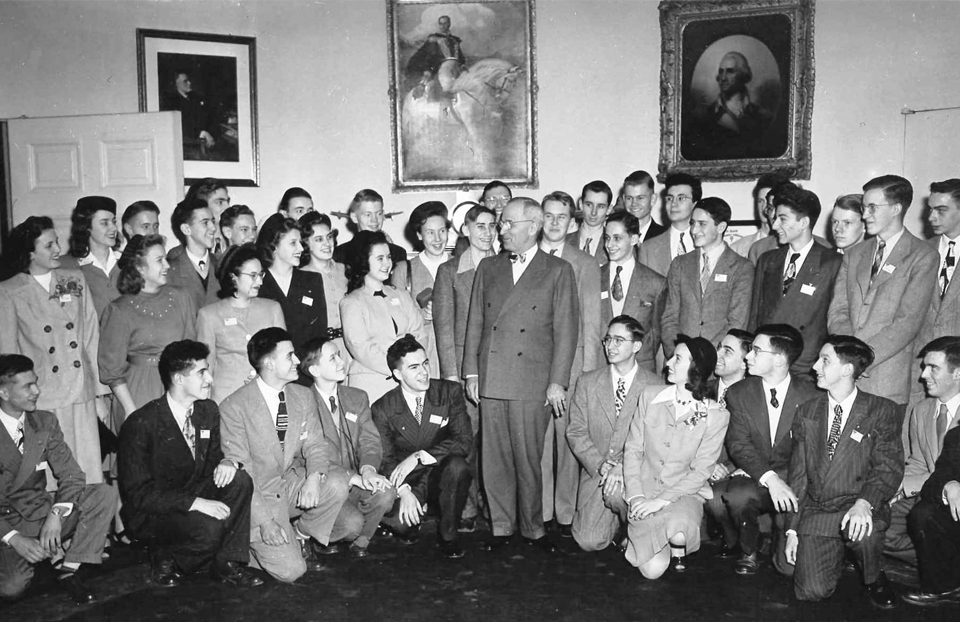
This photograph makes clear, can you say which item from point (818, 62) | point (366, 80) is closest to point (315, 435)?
point (366, 80)

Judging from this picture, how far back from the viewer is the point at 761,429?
3.98 meters

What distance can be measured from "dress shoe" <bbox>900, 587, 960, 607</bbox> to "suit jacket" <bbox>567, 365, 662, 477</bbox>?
4.34ft

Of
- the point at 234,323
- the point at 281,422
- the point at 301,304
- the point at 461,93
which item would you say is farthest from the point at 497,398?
the point at 461,93

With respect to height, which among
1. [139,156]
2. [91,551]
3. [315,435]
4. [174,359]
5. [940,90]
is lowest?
[91,551]

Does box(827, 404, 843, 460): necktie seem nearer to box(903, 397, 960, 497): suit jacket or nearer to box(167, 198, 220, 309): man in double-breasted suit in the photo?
box(903, 397, 960, 497): suit jacket

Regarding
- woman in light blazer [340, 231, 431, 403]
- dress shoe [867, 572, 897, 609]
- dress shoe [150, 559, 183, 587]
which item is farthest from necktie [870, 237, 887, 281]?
dress shoe [150, 559, 183, 587]

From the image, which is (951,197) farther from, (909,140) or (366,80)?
(366,80)

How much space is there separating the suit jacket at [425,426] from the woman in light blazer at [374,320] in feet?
0.77

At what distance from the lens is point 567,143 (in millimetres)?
6773

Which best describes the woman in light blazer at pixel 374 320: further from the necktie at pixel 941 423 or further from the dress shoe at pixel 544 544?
the necktie at pixel 941 423

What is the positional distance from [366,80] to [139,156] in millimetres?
1793

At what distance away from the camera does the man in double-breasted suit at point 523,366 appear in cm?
414

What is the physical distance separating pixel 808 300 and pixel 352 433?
7.65 feet

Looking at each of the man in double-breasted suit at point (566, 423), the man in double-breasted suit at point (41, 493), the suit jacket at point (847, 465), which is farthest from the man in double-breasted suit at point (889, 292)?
the man in double-breasted suit at point (41, 493)
